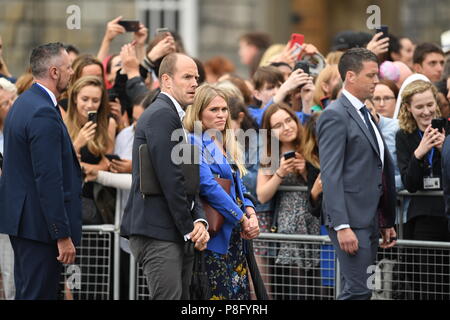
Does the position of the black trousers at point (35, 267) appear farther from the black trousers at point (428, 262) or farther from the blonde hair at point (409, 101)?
the blonde hair at point (409, 101)

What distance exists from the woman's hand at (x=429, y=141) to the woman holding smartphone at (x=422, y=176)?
0.16 feet

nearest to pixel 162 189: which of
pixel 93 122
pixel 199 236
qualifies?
pixel 199 236

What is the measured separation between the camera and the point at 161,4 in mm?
20422

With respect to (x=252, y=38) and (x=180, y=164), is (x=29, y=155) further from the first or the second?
(x=252, y=38)

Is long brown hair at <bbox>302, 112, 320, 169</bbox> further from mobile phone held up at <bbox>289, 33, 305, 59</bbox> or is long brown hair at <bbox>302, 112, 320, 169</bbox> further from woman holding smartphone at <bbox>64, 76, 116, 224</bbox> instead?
woman holding smartphone at <bbox>64, 76, 116, 224</bbox>

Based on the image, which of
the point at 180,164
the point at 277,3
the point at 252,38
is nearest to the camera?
the point at 180,164

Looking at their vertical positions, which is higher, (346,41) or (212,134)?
(346,41)

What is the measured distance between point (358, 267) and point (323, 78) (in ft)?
7.57

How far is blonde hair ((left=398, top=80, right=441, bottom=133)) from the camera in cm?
929

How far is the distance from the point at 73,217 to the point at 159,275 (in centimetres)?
82

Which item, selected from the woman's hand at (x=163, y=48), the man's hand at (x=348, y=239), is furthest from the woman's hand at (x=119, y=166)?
the man's hand at (x=348, y=239)

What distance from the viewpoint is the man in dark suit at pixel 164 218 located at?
7773 mm

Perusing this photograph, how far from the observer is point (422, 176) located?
29.7 feet
